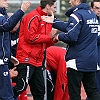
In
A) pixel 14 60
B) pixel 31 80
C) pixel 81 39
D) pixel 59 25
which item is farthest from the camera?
pixel 31 80

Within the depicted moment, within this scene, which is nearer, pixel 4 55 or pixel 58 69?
pixel 4 55

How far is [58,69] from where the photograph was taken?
821cm

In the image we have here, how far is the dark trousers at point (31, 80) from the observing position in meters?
7.75

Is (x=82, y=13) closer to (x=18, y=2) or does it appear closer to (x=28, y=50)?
(x=28, y=50)

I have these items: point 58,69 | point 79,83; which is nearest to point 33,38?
point 58,69

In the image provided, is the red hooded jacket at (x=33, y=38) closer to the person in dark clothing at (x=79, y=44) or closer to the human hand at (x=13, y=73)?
the human hand at (x=13, y=73)

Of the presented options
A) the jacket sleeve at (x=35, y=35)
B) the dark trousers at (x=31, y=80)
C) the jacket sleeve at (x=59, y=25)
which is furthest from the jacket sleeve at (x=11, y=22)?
Answer: the dark trousers at (x=31, y=80)

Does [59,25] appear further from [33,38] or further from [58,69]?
[58,69]

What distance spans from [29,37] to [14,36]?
606mm

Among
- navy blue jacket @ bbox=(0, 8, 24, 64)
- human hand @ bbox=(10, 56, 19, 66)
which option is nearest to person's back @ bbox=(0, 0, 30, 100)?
navy blue jacket @ bbox=(0, 8, 24, 64)

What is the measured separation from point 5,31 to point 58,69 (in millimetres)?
1616

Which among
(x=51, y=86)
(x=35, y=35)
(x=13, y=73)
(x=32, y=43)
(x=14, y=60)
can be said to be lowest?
(x=51, y=86)

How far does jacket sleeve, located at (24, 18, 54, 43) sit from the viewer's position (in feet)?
25.0

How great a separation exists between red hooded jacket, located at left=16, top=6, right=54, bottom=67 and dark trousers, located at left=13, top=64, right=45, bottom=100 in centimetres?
9
